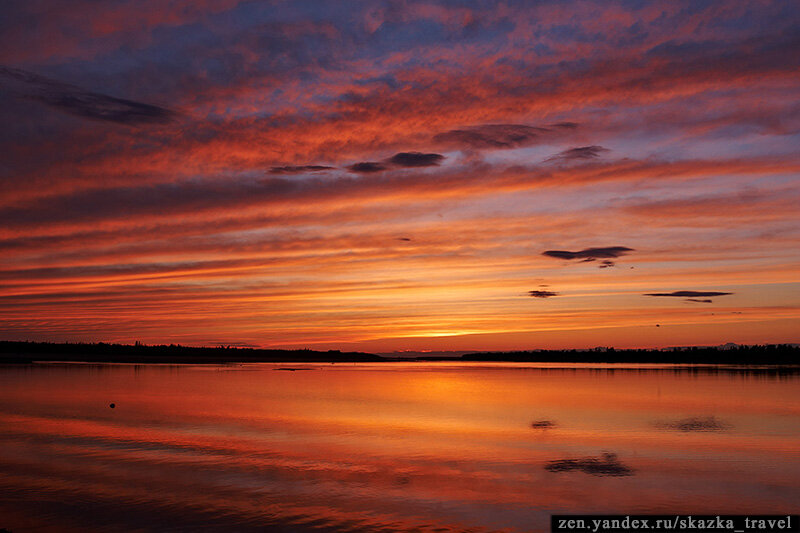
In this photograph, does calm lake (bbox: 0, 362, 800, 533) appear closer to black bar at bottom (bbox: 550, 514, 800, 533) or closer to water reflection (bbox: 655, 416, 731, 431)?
water reflection (bbox: 655, 416, 731, 431)

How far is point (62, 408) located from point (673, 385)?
171ft

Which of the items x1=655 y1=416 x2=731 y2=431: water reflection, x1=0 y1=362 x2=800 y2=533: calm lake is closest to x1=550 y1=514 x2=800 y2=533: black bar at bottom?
x1=0 y1=362 x2=800 y2=533: calm lake

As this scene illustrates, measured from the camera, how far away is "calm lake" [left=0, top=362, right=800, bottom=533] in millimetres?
16359

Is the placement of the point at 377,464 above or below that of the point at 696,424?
below

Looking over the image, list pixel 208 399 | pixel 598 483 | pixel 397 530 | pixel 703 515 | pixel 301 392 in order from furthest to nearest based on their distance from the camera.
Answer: pixel 301 392, pixel 208 399, pixel 598 483, pixel 703 515, pixel 397 530

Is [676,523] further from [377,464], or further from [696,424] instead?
[696,424]

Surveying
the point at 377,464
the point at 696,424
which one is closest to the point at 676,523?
the point at 377,464

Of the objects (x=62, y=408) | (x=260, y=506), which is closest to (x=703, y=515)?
(x=260, y=506)

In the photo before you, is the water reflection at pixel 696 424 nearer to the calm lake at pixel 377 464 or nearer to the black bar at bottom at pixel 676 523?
the calm lake at pixel 377 464

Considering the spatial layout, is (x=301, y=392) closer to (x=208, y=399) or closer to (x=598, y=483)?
(x=208, y=399)

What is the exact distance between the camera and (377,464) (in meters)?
22.5

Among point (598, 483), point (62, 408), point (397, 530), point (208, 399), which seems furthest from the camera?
point (208, 399)

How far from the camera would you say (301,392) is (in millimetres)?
53156

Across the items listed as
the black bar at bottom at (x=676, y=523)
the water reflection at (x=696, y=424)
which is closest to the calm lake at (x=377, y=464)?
the water reflection at (x=696, y=424)
